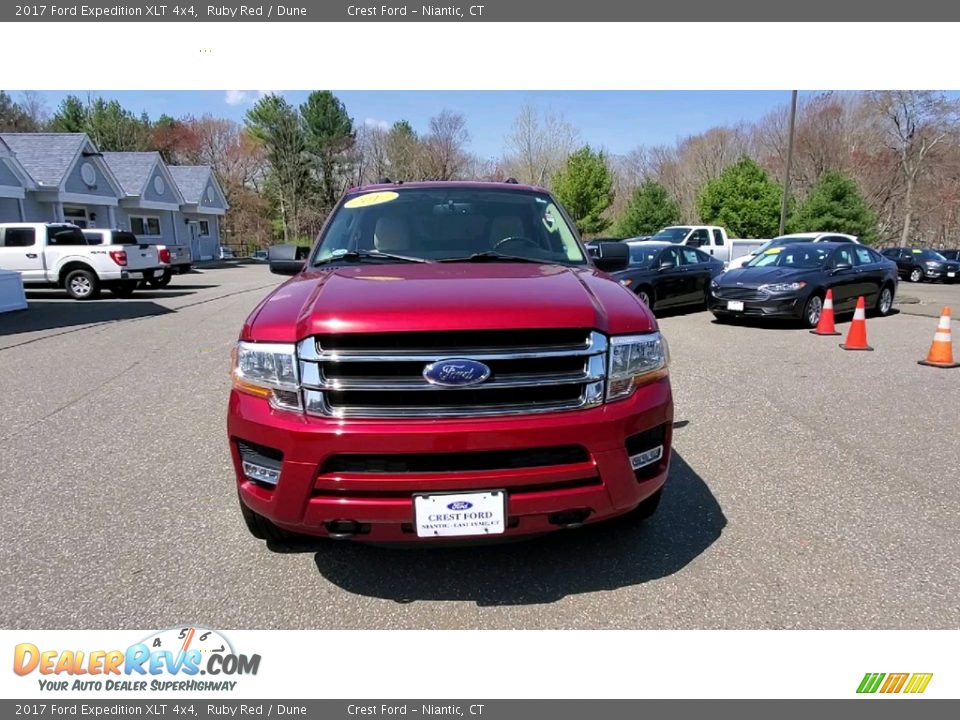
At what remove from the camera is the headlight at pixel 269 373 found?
7.86ft

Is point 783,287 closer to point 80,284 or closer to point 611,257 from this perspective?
point 611,257

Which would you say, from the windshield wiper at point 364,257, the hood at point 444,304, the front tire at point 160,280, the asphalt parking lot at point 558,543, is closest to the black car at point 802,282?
the asphalt parking lot at point 558,543

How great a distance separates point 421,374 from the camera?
2346 mm

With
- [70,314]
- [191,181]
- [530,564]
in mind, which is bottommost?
[530,564]

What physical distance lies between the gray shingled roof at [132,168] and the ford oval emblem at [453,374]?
36530mm

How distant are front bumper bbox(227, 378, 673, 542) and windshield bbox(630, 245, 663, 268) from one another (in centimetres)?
1038

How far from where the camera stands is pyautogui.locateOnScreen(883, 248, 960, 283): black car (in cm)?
2536

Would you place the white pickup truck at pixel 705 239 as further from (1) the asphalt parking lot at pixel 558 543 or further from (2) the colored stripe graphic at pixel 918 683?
(2) the colored stripe graphic at pixel 918 683

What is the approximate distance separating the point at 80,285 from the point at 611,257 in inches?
708

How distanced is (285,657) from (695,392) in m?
5.00

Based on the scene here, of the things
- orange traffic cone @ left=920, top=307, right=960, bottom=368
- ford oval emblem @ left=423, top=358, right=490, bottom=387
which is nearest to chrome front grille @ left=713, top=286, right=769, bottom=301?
orange traffic cone @ left=920, top=307, right=960, bottom=368

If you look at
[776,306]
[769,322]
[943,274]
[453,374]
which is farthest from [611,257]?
[943,274]

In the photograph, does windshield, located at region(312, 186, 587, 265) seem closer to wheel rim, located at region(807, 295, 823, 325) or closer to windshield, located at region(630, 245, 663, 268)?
wheel rim, located at region(807, 295, 823, 325)

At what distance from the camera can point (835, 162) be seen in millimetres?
42688
